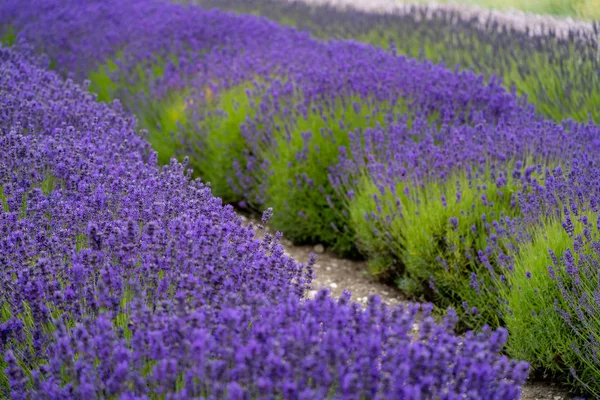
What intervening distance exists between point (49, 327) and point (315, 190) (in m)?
2.86

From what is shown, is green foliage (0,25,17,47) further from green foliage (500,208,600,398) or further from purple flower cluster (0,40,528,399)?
green foliage (500,208,600,398)

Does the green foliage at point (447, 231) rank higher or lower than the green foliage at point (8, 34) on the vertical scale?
lower

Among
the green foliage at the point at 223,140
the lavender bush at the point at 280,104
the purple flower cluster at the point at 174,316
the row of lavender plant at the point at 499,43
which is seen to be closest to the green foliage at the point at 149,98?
the lavender bush at the point at 280,104

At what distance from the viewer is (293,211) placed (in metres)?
4.75

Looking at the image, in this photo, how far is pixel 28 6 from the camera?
9180mm

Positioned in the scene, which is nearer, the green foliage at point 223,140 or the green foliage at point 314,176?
the green foliage at point 314,176

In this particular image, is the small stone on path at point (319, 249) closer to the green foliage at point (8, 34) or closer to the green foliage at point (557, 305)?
the green foliage at point (557, 305)

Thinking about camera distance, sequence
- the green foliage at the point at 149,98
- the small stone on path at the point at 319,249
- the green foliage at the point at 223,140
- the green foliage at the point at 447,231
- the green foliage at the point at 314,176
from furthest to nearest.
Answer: the green foliage at the point at 149,98
the green foliage at the point at 223,140
the small stone on path at the point at 319,249
the green foliage at the point at 314,176
the green foliage at the point at 447,231

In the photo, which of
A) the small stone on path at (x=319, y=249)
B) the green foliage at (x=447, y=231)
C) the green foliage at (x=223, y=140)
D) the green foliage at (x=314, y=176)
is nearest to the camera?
the green foliage at (x=447, y=231)

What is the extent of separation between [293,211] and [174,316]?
119 inches

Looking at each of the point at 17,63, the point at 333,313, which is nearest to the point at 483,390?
the point at 333,313

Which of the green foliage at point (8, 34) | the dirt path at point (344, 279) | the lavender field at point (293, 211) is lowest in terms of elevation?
the dirt path at point (344, 279)

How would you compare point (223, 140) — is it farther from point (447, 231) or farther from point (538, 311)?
point (538, 311)

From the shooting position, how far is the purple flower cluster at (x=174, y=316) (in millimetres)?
1610
